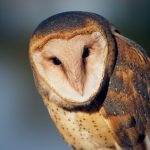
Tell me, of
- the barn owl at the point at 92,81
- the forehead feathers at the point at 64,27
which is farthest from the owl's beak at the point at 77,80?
the forehead feathers at the point at 64,27

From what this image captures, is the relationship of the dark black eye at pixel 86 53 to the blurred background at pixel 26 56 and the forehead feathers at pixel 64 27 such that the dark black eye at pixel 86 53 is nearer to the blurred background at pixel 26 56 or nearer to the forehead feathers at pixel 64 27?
the forehead feathers at pixel 64 27

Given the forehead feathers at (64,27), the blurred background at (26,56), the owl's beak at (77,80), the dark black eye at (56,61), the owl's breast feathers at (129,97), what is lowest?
the blurred background at (26,56)

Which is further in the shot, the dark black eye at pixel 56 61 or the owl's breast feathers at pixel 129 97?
the owl's breast feathers at pixel 129 97

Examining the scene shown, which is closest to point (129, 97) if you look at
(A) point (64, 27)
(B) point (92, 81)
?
(B) point (92, 81)

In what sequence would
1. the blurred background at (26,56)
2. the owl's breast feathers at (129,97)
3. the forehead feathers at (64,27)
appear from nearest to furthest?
the forehead feathers at (64,27) < the owl's breast feathers at (129,97) < the blurred background at (26,56)

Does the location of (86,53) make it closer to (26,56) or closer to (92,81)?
(92,81)

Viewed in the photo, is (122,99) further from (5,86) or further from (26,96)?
(5,86)

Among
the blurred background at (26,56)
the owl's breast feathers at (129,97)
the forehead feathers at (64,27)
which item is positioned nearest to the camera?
the forehead feathers at (64,27)
